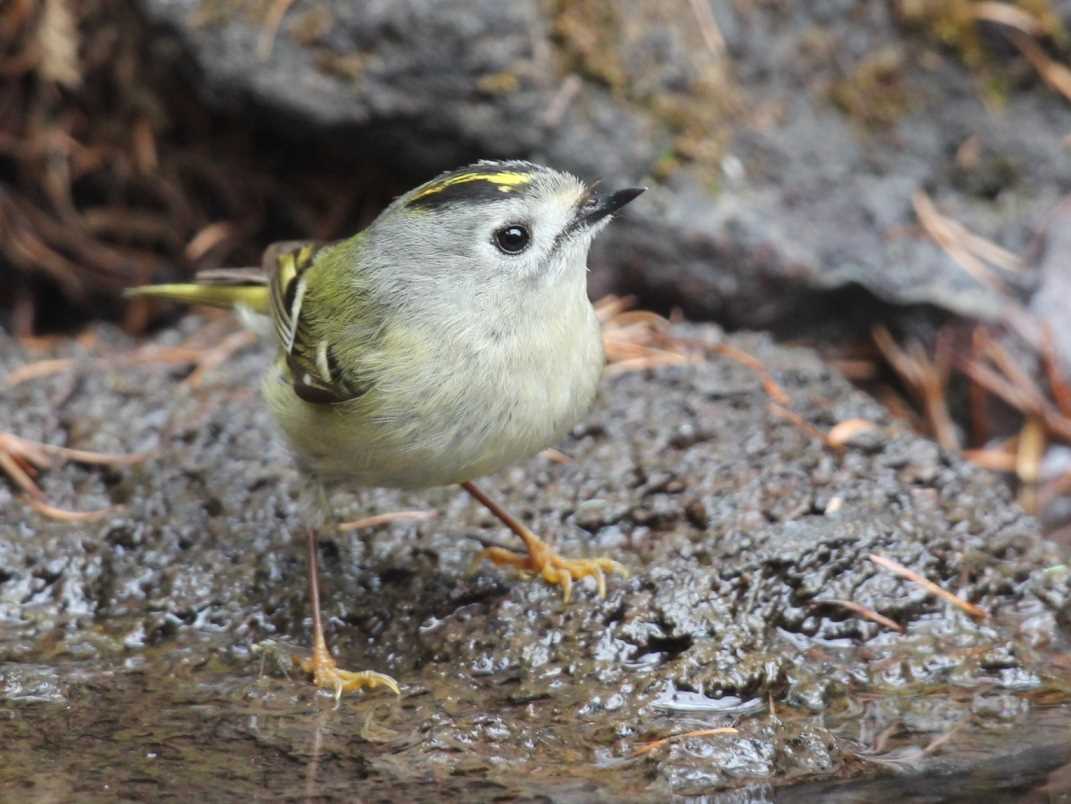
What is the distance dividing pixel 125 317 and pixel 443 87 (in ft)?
7.52

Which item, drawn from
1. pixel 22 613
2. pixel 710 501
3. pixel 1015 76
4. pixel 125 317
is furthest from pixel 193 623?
pixel 1015 76

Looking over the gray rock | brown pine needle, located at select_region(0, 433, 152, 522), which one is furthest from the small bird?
the gray rock

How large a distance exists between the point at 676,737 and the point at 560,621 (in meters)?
0.66

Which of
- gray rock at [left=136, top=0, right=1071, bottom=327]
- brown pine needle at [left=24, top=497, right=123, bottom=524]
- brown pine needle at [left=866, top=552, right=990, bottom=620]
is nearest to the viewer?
brown pine needle at [left=866, top=552, right=990, bottom=620]

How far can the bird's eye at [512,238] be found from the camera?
12.1ft

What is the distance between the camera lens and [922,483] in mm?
4301

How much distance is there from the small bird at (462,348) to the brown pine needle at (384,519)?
1.19ft

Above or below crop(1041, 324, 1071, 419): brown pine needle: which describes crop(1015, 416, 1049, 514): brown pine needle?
below

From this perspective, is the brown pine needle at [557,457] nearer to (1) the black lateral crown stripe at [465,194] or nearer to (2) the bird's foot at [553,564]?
(2) the bird's foot at [553,564]

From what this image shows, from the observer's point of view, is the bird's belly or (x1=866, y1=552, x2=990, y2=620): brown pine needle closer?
the bird's belly

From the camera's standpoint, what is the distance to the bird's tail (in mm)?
4879

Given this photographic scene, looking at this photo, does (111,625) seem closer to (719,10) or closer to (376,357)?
(376,357)

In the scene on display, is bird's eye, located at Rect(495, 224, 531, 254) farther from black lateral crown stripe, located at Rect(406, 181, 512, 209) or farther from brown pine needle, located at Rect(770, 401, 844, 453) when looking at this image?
brown pine needle, located at Rect(770, 401, 844, 453)

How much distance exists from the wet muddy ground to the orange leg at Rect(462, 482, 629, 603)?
51mm
